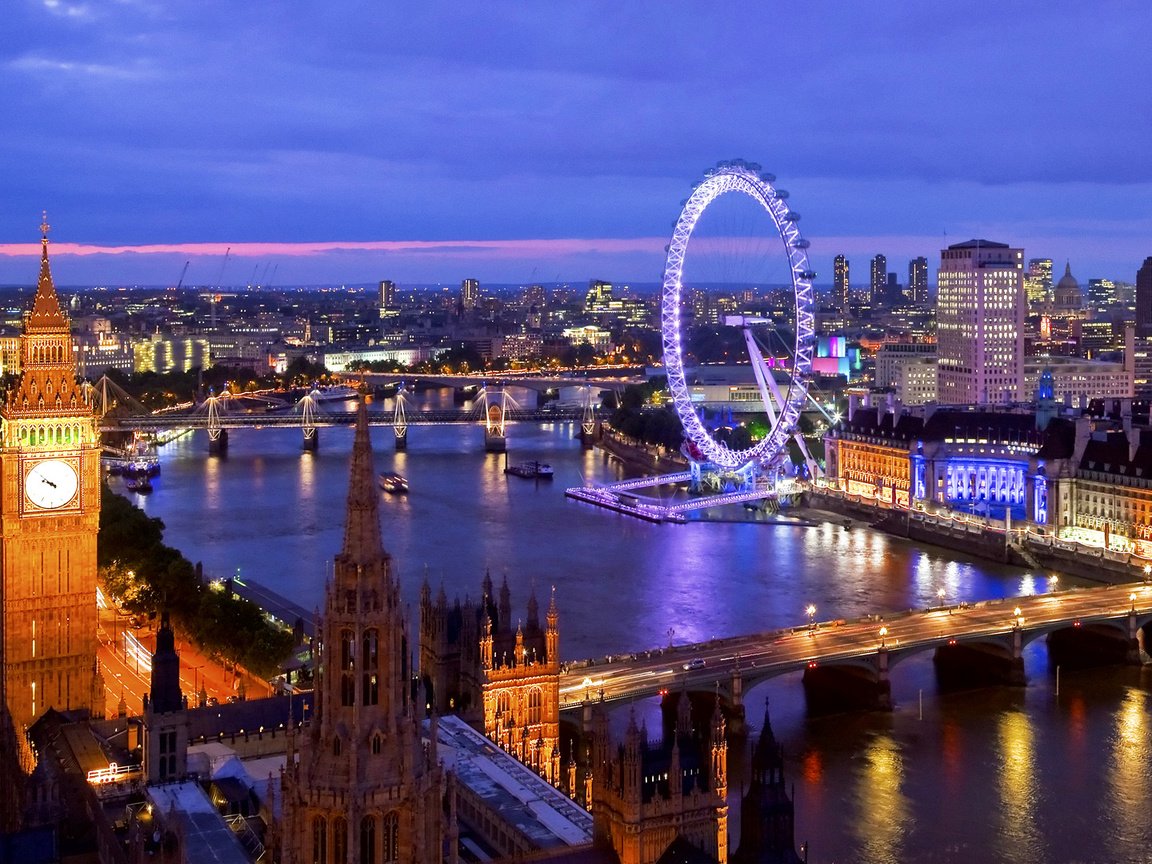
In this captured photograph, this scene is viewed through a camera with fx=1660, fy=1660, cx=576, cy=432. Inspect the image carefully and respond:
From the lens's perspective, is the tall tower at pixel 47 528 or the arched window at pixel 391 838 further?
the tall tower at pixel 47 528

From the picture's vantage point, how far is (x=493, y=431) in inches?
3071

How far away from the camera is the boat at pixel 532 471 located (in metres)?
65.7

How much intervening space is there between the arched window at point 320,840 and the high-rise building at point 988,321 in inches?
2953

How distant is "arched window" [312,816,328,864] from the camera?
1293 cm

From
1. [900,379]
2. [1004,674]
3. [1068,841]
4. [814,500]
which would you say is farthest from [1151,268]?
[1068,841]

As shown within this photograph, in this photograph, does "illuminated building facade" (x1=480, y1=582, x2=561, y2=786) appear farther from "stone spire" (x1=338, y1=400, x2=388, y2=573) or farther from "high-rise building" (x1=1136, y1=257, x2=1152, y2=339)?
"high-rise building" (x1=1136, y1=257, x2=1152, y2=339)

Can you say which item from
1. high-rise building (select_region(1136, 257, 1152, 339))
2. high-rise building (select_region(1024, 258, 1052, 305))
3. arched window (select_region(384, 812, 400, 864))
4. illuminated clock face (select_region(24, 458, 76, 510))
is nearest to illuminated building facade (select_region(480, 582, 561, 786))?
illuminated clock face (select_region(24, 458, 76, 510))

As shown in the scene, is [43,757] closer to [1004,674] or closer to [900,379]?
[1004,674]

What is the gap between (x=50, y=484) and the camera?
88.9 feet

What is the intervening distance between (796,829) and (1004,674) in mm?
10465

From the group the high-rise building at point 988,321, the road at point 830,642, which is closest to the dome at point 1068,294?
the high-rise building at point 988,321

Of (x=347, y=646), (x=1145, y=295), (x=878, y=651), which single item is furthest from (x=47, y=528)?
(x=1145, y=295)

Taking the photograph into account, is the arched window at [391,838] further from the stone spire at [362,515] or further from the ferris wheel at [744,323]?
the ferris wheel at [744,323]

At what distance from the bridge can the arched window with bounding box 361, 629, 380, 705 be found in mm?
13845
